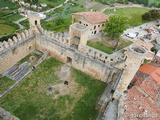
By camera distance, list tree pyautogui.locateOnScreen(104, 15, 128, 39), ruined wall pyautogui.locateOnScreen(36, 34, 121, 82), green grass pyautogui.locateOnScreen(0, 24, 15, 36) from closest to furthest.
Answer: ruined wall pyautogui.locateOnScreen(36, 34, 121, 82)
tree pyautogui.locateOnScreen(104, 15, 128, 39)
green grass pyautogui.locateOnScreen(0, 24, 15, 36)

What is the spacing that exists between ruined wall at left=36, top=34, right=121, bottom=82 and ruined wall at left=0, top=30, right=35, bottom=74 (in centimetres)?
145

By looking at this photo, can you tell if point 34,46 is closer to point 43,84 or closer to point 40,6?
point 43,84

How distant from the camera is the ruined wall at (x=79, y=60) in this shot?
17867 mm

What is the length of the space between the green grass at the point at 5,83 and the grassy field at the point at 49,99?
3.08 ft

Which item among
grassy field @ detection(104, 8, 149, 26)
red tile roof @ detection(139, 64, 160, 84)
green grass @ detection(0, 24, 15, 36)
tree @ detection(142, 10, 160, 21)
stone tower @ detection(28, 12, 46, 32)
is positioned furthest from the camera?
grassy field @ detection(104, 8, 149, 26)

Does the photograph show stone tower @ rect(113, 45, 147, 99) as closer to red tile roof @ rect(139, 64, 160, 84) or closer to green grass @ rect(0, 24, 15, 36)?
red tile roof @ rect(139, 64, 160, 84)

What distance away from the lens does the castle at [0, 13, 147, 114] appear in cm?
1706

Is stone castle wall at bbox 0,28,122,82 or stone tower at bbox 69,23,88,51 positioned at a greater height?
stone tower at bbox 69,23,88,51

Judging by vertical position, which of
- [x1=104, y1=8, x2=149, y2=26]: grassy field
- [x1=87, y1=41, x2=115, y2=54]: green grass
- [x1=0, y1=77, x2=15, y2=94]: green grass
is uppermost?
[x1=104, y1=8, x2=149, y2=26]: grassy field

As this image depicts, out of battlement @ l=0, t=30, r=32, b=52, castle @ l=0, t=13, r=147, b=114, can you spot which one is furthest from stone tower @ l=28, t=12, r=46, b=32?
battlement @ l=0, t=30, r=32, b=52

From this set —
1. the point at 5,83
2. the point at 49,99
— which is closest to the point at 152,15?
the point at 49,99

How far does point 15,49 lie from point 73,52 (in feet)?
26.9

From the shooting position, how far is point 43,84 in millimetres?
18031

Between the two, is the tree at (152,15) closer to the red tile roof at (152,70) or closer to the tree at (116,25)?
the tree at (116,25)
